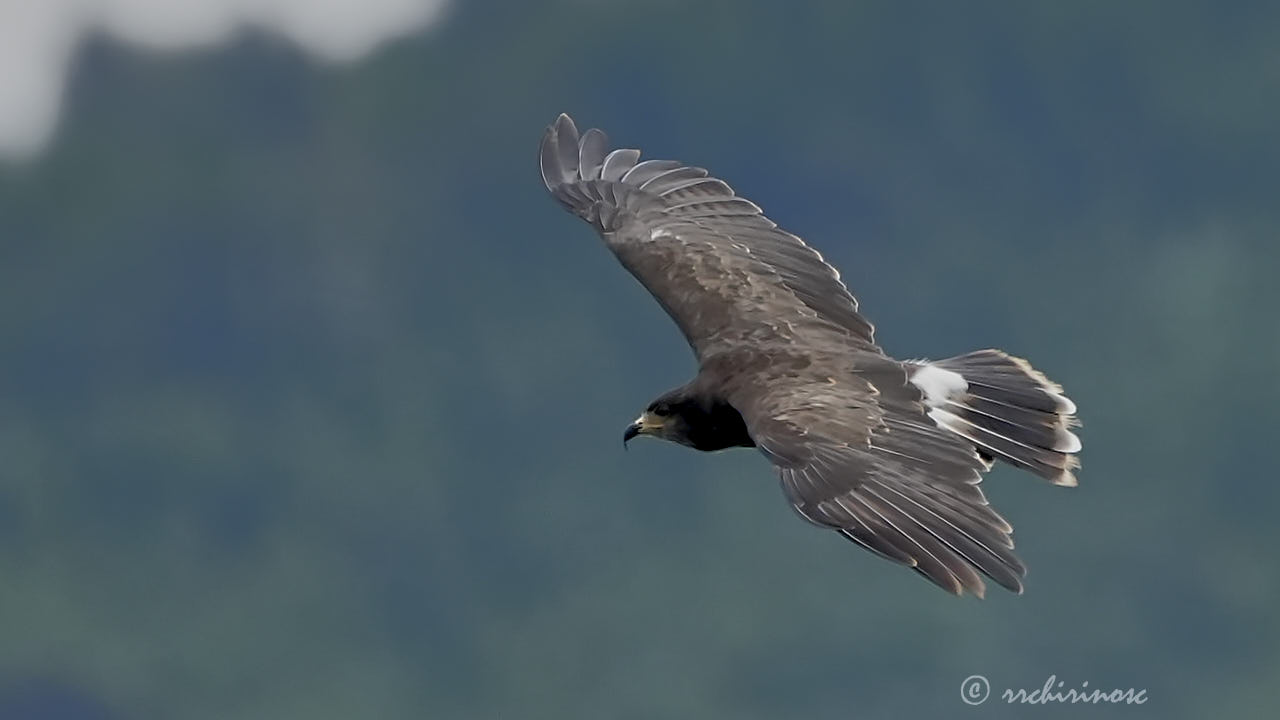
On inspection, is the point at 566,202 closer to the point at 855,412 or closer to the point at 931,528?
the point at 855,412

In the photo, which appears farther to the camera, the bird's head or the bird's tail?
the bird's head

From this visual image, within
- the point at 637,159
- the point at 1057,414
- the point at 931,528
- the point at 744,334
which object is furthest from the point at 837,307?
the point at 931,528

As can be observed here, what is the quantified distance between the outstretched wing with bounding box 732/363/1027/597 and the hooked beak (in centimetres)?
102

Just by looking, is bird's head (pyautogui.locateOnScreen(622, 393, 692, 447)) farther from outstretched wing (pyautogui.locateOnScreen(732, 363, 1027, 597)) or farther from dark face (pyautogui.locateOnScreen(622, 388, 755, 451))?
outstretched wing (pyautogui.locateOnScreen(732, 363, 1027, 597))

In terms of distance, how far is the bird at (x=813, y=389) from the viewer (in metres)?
9.43

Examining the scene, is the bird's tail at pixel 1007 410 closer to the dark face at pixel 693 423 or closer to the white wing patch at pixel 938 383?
the white wing patch at pixel 938 383

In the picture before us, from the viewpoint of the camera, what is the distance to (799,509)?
377 inches

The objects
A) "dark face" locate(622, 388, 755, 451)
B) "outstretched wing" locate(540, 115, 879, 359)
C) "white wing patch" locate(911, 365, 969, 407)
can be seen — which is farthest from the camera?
"outstretched wing" locate(540, 115, 879, 359)

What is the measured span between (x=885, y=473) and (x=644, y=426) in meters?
2.74

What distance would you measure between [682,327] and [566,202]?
181 centimetres

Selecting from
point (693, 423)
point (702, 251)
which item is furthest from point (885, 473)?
point (702, 251)

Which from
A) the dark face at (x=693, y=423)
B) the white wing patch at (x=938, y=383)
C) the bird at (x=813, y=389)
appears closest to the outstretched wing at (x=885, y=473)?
the bird at (x=813, y=389)

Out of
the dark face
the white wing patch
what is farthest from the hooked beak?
the white wing patch

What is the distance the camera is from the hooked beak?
40.1 ft
